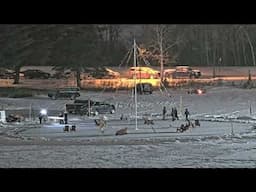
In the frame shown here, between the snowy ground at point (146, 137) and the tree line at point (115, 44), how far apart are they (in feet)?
0.83

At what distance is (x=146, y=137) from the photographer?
4.11 metres

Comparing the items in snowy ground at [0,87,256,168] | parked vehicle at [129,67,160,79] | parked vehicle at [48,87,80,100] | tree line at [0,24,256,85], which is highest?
tree line at [0,24,256,85]

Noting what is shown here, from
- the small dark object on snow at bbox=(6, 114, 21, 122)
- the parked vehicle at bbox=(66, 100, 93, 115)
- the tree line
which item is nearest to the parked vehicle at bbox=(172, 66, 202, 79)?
the tree line

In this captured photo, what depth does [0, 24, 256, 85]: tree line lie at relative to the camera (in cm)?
405

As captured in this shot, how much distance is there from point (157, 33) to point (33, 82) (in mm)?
1045

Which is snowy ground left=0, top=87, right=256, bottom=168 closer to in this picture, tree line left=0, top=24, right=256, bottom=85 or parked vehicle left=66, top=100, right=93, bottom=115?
parked vehicle left=66, top=100, right=93, bottom=115

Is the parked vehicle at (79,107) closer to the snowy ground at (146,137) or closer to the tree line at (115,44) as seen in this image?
the snowy ground at (146,137)

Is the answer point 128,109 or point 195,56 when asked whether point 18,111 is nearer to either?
point 128,109

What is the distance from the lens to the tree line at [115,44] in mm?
4047

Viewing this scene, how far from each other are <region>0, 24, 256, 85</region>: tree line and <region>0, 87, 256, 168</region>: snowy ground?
252 mm
